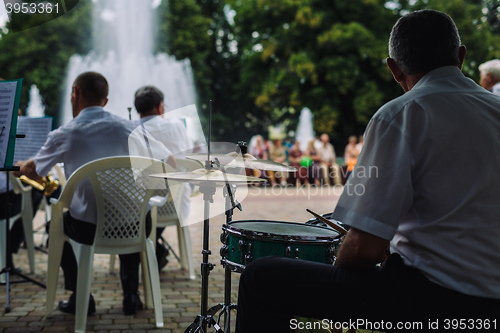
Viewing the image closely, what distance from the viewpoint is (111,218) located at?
3926mm

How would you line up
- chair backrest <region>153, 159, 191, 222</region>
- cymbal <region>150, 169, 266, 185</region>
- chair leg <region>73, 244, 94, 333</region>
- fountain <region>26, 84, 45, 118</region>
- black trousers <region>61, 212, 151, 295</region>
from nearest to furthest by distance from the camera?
cymbal <region>150, 169, 266, 185</region> < chair leg <region>73, 244, 94, 333</region> < black trousers <region>61, 212, 151, 295</region> < chair backrest <region>153, 159, 191, 222</region> < fountain <region>26, 84, 45, 118</region>

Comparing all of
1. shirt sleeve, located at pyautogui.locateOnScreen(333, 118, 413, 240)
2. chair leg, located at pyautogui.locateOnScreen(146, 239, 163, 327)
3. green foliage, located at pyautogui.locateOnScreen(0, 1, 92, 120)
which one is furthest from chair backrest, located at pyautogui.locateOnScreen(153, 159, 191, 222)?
green foliage, located at pyautogui.locateOnScreen(0, 1, 92, 120)

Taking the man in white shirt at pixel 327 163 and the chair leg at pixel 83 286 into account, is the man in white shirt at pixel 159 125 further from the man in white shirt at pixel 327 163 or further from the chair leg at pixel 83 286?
the man in white shirt at pixel 327 163

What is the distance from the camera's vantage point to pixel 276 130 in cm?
3994

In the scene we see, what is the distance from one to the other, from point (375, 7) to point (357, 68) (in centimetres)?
368

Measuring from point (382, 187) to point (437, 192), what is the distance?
20cm

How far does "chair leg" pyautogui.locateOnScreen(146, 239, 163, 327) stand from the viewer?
12.9ft

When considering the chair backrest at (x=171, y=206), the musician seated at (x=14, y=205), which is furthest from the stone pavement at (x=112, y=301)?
the chair backrest at (x=171, y=206)

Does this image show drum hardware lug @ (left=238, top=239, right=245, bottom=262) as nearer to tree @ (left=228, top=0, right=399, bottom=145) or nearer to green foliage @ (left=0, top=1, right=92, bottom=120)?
tree @ (left=228, top=0, right=399, bottom=145)

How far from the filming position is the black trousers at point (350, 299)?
1858 millimetres

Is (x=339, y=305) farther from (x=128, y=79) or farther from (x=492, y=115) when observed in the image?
(x=128, y=79)

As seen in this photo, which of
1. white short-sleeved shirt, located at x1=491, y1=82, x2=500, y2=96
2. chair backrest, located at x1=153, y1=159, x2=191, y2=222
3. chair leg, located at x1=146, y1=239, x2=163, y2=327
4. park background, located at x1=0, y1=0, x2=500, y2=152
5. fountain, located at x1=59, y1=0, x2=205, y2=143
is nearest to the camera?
chair leg, located at x1=146, y1=239, x2=163, y2=327

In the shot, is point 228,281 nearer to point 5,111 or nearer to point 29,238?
point 5,111

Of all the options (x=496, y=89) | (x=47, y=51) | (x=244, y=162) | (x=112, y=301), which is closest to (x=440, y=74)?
(x=244, y=162)
